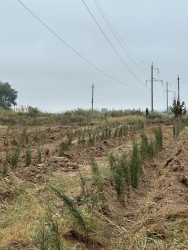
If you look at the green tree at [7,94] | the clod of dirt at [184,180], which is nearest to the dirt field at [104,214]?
the clod of dirt at [184,180]

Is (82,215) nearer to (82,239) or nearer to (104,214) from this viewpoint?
(82,239)

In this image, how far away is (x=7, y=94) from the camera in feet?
227

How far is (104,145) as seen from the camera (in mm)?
11625

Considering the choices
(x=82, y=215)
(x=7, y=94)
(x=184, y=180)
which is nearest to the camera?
(x=82, y=215)

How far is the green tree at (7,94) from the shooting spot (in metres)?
67.8

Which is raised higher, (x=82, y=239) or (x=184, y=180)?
(x=184, y=180)

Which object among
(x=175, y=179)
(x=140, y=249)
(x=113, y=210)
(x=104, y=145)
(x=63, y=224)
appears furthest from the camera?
(x=104, y=145)

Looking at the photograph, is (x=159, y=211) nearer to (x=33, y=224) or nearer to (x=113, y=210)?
(x=113, y=210)

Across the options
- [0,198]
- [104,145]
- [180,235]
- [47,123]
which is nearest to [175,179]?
[180,235]

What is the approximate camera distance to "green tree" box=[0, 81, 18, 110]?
67.8m

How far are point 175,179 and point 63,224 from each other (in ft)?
8.54

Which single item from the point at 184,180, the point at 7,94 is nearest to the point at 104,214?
the point at 184,180

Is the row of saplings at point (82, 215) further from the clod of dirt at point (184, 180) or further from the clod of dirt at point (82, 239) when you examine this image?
the clod of dirt at point (184, 180)

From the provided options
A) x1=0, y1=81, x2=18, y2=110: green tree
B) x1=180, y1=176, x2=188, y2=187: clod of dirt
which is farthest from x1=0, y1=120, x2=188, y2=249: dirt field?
x1=0, y1=81, x2=18, y2=110: green tree
